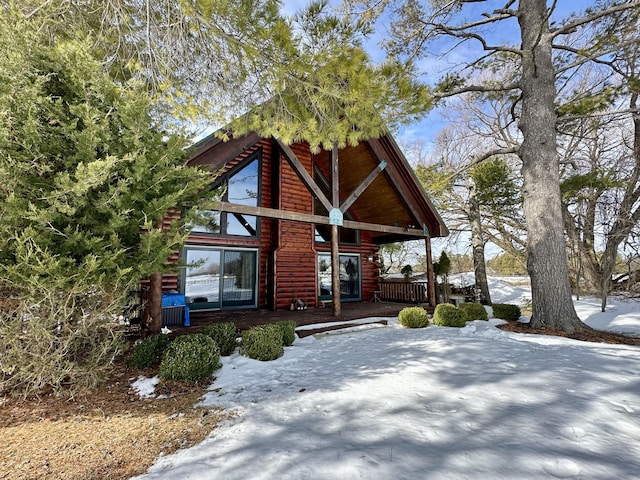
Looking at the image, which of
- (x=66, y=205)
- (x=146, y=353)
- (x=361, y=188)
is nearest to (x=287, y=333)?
(x=146, y=353)

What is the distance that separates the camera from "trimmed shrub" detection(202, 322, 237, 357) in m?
4.78

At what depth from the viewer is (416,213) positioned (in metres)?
9.25

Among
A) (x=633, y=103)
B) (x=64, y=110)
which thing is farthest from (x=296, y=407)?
(x=633, y=103)

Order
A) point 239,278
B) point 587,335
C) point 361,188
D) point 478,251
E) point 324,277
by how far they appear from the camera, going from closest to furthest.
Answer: point 587,335 → point 361,188 → point 239,278 → point 324,277 → point 478,251

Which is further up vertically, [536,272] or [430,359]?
[536,272]

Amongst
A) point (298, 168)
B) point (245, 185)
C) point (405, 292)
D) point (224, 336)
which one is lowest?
point (224, 336)

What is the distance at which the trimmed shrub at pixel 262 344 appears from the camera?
15.1 feet

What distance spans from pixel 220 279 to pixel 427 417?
656 centimetres

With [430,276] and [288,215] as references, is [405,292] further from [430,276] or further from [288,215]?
[288,215]

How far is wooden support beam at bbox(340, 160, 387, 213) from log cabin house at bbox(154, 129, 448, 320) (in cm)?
3

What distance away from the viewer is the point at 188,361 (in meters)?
3.81

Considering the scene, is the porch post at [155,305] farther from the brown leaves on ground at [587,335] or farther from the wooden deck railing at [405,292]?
the wooden deck railing at [405,292]

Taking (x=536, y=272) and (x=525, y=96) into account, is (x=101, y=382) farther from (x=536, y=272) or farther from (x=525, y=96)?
(x=525, y=96)

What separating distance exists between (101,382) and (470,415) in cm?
420
